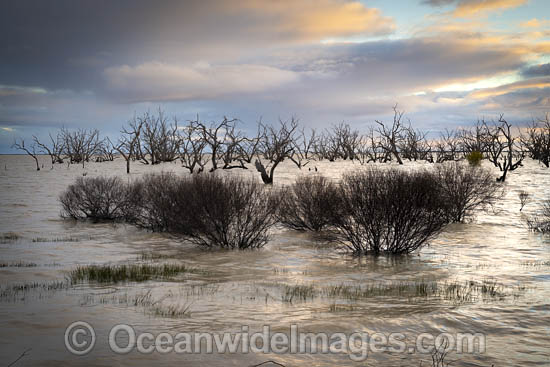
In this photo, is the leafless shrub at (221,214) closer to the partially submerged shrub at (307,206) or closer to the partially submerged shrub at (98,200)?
the partially submerged shrub at (307,206)

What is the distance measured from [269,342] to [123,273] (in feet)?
12.3

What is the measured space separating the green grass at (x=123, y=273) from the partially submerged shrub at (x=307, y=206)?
16.7 ft

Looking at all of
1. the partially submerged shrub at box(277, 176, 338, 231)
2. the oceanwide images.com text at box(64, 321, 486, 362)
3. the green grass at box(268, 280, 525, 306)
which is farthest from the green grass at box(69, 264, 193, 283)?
the partially submerged shrub at box(277, 176, 338, 231)

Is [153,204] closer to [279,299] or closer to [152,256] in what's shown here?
[152,256]

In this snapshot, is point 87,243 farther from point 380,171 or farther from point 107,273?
point 380,171

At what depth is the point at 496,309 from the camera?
211 inches

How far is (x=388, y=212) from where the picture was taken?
939 cm

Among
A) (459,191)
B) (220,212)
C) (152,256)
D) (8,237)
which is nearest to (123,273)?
(152,256)

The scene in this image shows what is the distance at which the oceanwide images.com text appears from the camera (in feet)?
13.0

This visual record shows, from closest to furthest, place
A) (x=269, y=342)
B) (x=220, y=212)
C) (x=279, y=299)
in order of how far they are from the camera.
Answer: (x=269, y=342), (x=279, y=299), (x=220, y=212)

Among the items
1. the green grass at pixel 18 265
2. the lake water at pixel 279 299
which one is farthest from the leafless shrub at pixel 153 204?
the green grass at pixel 18 265

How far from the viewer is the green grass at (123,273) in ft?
22.2

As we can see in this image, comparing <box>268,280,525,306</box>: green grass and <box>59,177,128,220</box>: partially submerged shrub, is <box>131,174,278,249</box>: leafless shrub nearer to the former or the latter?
<box>268,280,525,306</box>: green grass

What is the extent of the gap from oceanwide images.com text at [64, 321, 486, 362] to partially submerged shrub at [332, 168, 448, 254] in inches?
197
